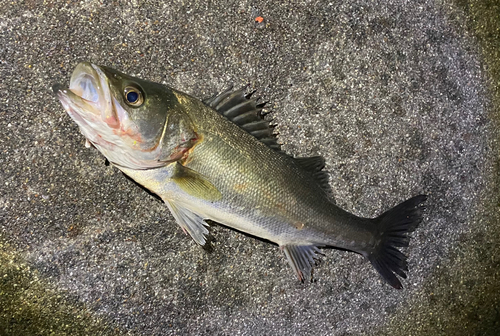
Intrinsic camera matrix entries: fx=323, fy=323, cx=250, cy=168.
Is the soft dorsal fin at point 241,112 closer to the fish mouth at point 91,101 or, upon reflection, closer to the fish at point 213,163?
the fish at point 213,163

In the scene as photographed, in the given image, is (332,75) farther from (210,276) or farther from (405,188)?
(210,276)

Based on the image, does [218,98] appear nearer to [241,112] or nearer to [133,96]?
[241,112]

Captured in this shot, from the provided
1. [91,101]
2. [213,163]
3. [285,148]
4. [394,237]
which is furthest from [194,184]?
[394,237]

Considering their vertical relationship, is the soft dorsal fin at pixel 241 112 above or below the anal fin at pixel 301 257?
above

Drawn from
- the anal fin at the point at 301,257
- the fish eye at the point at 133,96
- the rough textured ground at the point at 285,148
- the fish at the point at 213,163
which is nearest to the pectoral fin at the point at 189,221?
the fish at the point at 213,163

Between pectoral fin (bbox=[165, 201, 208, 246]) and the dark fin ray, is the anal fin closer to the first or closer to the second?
pectoral fin (bbox=[165, 201, 208, 246])

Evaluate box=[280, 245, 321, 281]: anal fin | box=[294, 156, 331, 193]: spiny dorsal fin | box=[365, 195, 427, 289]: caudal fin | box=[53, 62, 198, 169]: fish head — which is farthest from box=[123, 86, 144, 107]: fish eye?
box=[365, 195, 427, 289]: caudal fin

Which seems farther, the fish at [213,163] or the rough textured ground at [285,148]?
the rough textured ground at [285,148]
